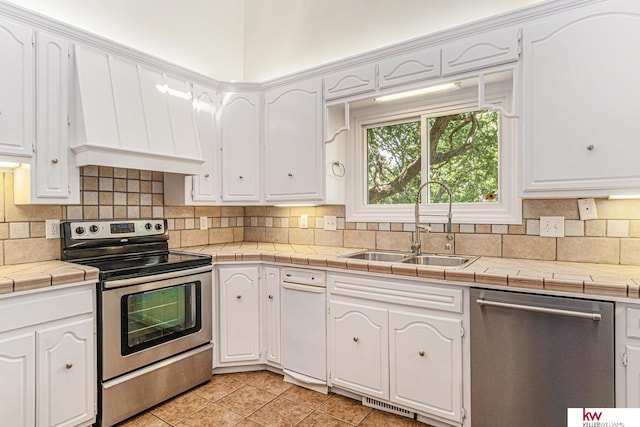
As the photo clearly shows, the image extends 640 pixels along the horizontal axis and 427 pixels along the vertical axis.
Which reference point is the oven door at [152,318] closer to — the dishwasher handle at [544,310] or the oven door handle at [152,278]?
the oven door handle at [152,278]

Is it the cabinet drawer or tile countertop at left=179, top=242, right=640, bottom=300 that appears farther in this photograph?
the cabinet drawer

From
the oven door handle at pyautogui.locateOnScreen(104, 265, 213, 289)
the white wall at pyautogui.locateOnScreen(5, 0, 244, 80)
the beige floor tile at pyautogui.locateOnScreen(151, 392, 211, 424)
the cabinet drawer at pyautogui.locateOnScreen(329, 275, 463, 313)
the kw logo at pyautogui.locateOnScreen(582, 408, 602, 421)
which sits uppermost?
the white wall at pyautogui.locateOnScreen(5, 0, 244, 80)

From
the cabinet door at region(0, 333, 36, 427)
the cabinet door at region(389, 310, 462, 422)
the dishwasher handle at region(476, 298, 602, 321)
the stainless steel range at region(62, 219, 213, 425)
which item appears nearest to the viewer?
the dishwasher handle at region(476, 298, 602, 321)

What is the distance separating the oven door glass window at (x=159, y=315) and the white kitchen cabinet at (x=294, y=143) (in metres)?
1.00

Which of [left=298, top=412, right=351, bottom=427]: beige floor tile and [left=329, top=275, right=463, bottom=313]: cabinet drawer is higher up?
[left=329, top=275, right=463, bottom=313]: cabinet drawer

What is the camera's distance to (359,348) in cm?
Answer: 213

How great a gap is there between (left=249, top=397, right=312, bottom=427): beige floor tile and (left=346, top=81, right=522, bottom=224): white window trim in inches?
54.6

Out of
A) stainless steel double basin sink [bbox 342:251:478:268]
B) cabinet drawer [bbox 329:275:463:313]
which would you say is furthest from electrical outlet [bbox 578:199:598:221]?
cabinet drawer [bbox 329:275:463:313]

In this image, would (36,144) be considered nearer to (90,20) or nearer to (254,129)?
(90,20)

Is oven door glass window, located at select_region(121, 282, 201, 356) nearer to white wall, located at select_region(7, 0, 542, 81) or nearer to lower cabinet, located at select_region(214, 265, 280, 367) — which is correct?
lower cabinet, located at select_region(214, 265, 280, 367)

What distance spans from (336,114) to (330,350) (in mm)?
1701

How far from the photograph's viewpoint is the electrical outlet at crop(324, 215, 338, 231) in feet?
9.67

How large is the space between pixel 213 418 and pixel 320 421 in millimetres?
612

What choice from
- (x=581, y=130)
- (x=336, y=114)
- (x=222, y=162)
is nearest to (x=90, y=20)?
(x=222, y=162)
